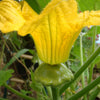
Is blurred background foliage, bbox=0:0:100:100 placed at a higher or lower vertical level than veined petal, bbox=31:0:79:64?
lower

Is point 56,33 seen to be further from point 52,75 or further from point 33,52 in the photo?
point 33,52

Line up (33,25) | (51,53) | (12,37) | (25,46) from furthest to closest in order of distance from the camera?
1. (25,46)
2. (12,37)
3. (51,53)
4. (33,25)

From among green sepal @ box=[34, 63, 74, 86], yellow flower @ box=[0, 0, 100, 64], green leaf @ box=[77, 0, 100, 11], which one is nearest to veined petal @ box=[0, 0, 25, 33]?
yellow flower @ box=[0, 0, 100, 64]

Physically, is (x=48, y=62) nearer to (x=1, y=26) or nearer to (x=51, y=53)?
(x=51, y=53)

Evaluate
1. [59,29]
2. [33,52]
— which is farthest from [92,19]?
[33,52]

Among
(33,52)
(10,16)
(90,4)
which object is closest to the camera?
(10,16)

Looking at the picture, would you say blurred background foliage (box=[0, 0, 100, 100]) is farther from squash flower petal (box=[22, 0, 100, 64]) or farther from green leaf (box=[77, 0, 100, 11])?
squash flower petal (box=[22, 0, 100, 64])

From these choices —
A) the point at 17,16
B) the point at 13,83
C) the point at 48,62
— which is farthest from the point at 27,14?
the point at 13,83
